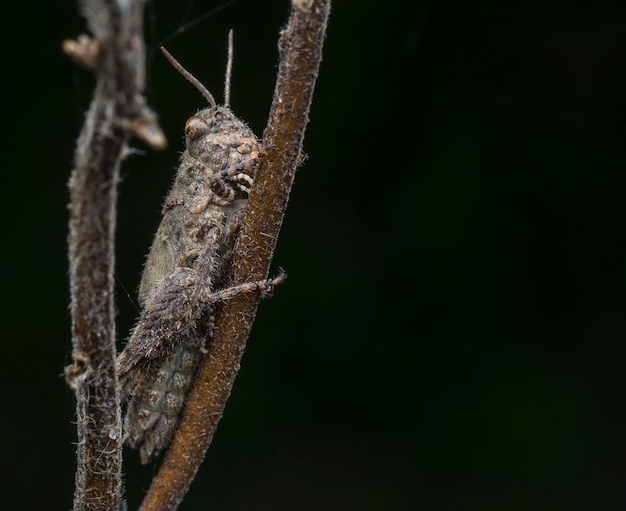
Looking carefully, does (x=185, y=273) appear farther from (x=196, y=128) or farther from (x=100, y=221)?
(x=100, y=221)

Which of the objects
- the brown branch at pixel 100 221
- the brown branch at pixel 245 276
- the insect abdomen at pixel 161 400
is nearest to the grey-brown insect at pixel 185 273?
the insect abdomen at pixel 161 400

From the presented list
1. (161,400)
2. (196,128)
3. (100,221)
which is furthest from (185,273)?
(100,221)

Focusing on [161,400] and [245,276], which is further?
[161,400]

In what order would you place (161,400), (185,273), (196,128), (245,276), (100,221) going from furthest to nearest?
(196,128), (185,273), (161,400), (245,276), (100,221)

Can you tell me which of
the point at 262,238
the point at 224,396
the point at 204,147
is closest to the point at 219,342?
the point at 224,396

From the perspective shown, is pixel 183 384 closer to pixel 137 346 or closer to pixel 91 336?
pixel 137 346

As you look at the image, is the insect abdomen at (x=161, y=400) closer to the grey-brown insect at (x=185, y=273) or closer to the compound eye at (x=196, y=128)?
the grey-brown insect at (x=185, y=273)
